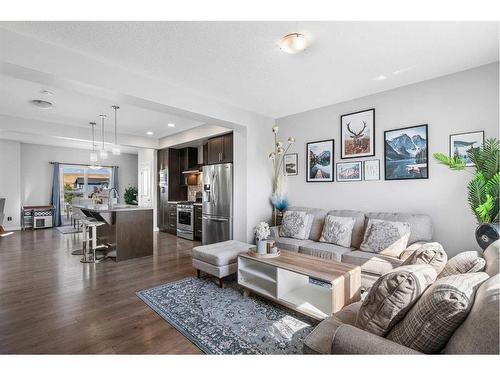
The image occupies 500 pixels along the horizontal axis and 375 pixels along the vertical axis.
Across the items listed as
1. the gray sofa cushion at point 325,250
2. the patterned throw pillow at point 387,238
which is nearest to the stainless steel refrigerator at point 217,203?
the gray sofa cushion at point 325,250

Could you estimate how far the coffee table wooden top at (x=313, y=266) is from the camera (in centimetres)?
224

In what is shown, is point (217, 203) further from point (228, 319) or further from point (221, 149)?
point (228, 319)

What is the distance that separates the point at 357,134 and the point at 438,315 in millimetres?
3208

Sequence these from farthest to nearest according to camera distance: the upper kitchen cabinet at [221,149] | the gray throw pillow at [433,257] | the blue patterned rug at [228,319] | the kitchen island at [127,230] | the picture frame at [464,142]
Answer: the upper kitchen cabinet at [221,149]
the kitchen island at [127,230]
the picture frame at [464,142]
the blue patterned rug at [228,319]
the gray throw pillow at [433,257]

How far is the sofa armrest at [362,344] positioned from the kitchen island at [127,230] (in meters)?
4.07

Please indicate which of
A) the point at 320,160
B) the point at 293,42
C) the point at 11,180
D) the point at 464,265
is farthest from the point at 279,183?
the point at 11,180

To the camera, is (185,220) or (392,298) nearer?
(392,298)

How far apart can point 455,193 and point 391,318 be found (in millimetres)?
2576

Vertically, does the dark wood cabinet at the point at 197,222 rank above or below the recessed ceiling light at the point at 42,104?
below

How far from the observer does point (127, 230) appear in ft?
14.3

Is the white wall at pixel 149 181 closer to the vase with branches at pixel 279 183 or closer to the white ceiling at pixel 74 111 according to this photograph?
the white ceiling at pixel 74 111

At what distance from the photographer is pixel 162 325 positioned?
225 centimetres
